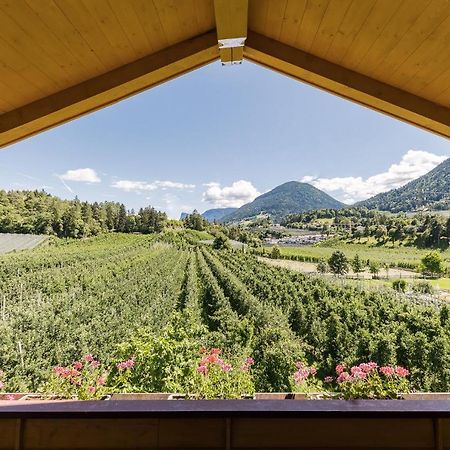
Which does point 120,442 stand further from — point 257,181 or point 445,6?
point 257,181

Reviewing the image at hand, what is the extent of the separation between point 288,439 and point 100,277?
256cm

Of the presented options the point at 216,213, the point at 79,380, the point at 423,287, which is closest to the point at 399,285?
the point at 423,287

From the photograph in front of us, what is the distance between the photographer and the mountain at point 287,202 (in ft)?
11.4

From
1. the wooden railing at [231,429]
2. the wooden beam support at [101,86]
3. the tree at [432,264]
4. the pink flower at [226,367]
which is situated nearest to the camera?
the wooden railing at [231,429]

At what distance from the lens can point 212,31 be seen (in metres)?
1.76

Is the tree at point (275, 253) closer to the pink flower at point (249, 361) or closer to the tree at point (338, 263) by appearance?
the tree at point (338, 263)

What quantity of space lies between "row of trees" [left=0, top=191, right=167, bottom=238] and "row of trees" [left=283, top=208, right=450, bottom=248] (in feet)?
4.84

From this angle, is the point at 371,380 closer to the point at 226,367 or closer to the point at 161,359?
the point at 226,367

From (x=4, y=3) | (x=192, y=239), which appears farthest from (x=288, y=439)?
(x=192, y=239)

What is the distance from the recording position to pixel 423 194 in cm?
318

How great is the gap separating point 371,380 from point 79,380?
2.19 metres

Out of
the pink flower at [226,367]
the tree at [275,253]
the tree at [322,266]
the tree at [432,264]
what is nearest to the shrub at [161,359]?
the pink flower at [226,367]

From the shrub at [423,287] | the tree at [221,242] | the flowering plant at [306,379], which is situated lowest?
the flowering plant at [306,379]

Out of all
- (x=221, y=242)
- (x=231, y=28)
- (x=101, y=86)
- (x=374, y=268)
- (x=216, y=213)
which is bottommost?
(x=374, y=268)
